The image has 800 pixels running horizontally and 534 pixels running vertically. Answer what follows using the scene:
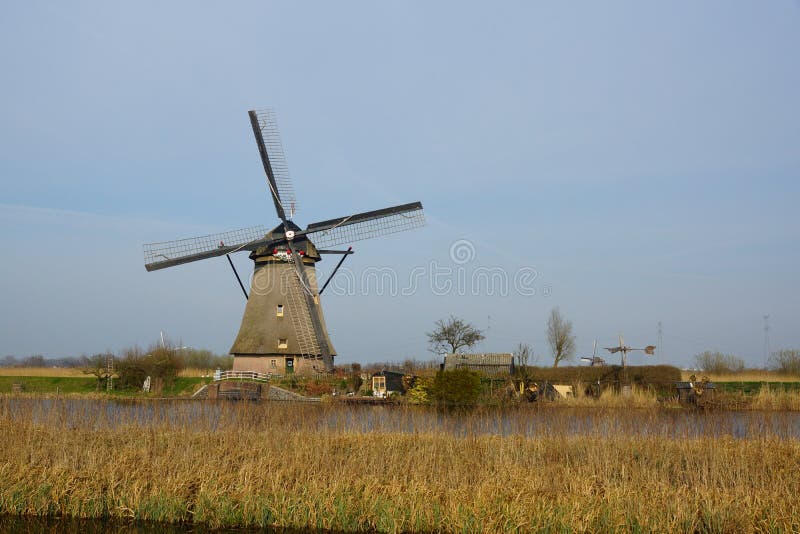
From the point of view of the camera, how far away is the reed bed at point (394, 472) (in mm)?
8766

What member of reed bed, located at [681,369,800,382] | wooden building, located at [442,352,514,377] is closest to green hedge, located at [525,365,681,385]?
→ wooden building, located at [442,352,514,377]

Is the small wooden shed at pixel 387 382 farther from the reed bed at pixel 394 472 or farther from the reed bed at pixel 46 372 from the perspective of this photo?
the reed bed at pixel 46 372

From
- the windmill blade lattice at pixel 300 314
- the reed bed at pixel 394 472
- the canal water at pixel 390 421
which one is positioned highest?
the windmill blade lattice at pixel 300 314

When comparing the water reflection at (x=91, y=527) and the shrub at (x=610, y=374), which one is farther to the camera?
the shrub at (x=610, y=374)

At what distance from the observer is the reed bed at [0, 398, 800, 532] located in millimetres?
8766

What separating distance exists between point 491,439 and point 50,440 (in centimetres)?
735

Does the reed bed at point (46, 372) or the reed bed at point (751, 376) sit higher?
the reed bed at point (751, 376)

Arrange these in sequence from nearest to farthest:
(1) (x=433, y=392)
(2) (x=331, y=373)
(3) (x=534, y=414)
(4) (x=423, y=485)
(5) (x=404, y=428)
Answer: (4) (x=423, y=485) < (5) (x=404, y=428) < (3) (x=534, y=414) < (1) (x=433, y=392) < (2) (x=331, y=373)

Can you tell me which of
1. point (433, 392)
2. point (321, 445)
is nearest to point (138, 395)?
point (433, 392)

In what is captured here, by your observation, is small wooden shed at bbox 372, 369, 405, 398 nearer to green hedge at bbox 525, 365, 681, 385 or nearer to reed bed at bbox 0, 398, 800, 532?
green hedge at bbox 525, 365, 681, 385

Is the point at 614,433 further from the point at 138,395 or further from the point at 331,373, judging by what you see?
the point at 138,395

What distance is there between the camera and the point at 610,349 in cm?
3009

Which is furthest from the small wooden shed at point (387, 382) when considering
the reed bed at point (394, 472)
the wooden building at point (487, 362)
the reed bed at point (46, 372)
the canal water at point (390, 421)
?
the reed bed at point (46, 372)

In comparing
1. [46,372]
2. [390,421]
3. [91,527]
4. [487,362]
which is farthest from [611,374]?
[46,372]
